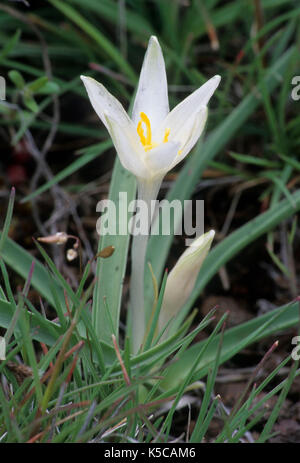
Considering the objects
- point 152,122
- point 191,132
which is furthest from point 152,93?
point 191,132

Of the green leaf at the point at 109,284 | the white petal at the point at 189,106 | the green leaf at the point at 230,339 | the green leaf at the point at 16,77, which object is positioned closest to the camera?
the white petal at the point at 189,106

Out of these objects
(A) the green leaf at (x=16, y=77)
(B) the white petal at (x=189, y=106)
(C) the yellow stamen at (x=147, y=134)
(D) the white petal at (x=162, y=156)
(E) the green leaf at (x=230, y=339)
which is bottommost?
(E) the green leaf at (x=230, y=339)

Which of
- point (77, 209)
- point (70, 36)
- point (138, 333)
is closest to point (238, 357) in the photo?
point (138, 333)

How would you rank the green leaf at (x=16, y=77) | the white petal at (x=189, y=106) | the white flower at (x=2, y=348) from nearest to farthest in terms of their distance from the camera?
the white flower at (x=2, y=348) → the white petal at (x=189, y=106) → the green leaf at (x=16, y=77)

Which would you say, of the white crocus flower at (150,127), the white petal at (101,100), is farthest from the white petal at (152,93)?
the white petal at (101,100)

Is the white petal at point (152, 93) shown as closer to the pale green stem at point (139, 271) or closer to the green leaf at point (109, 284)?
the pale green stem at point (139, 271)

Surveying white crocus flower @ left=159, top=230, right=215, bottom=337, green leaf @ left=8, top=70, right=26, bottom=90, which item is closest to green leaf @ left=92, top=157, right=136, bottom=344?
white crocus flower @ left=159, top=230, right=215, bottom=337

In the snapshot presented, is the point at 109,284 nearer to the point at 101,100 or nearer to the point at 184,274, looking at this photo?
the point at 184,274

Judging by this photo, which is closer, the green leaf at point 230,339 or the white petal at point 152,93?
the white petal at point 152,93

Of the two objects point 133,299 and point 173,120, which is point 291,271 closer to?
point 133,299
